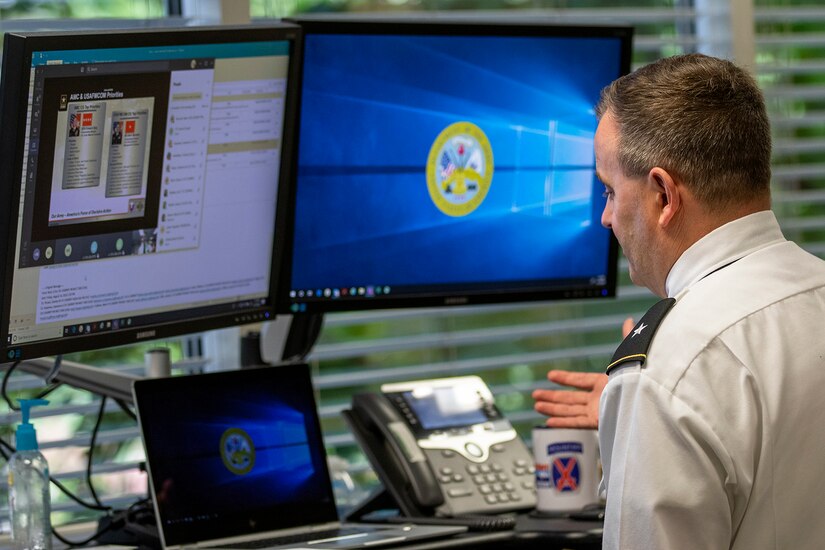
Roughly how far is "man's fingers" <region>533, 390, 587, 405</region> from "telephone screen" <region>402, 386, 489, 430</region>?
0.56 ft

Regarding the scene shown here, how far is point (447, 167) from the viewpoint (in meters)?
2.19

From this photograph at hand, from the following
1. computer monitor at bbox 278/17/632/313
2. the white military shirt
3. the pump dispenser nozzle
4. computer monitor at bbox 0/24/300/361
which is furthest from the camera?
computer monitor at bbox 278/17/632/313

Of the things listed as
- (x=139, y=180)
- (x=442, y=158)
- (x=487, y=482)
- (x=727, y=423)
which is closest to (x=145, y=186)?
(x=139, y=180)

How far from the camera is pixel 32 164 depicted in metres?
1.68

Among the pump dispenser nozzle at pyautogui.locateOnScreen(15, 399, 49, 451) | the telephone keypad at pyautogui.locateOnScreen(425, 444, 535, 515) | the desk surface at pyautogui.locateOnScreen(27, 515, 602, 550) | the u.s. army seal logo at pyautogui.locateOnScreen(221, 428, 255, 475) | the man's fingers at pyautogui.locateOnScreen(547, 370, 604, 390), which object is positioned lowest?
the desk surface at pyautogui.locateOnScreen(27, 515, 602, 550)

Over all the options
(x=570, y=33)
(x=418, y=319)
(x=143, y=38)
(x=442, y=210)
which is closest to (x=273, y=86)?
(x=143, y=38)

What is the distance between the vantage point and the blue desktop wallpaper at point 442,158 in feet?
6.91

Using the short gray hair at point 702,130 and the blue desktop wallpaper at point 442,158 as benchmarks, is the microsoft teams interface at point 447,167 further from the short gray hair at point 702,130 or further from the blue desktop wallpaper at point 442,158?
the short gray hair at point 702,130

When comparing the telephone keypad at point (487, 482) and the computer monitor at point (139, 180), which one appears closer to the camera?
the computer monitor at point (139, 180)

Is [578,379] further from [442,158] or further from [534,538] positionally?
[442,158]

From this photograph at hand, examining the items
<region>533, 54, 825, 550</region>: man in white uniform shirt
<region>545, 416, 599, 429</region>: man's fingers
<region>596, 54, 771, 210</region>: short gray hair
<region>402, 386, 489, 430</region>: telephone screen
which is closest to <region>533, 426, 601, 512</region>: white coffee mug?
<region>545, 416, 599, 429</region>: man's fingers

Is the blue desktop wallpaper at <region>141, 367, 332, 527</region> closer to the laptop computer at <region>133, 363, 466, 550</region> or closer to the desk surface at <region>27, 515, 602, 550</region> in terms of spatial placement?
the laptop computer at <region>133, 363, 466, 550</region>

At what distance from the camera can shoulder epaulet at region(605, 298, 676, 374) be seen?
4.29ft

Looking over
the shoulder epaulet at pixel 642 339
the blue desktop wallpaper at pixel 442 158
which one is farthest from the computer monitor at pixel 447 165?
A: the shoulder epaulet at pixel 642 339
